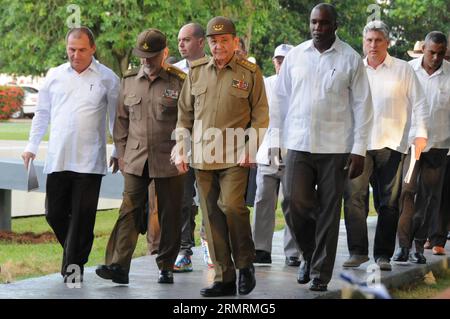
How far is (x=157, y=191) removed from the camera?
29.5 feet

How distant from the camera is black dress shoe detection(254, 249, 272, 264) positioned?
10445 millimetres

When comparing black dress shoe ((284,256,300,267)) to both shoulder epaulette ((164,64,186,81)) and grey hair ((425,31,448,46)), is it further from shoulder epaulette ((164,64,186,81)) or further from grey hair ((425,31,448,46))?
grey hair ((425,31,448,46))

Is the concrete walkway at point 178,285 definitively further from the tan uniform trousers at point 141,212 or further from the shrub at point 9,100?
the shrub at point 9,100

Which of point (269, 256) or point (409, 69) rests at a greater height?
point (409, 69)

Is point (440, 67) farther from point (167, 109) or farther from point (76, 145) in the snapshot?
point (76, 145)

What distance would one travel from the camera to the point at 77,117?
352 inches

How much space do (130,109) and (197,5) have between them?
84.4ft

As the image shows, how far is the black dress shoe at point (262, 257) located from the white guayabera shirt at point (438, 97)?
2380 mm

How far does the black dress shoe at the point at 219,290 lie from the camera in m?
8.45

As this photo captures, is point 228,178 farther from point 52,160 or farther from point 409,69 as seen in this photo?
point 409,69

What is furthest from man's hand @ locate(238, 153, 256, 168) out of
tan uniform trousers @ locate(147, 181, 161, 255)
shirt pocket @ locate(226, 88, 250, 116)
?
tan uniform trousers @ locate(147, 181, 161, 255)

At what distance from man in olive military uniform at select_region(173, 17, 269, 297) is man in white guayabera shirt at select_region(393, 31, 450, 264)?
342 centimetres
